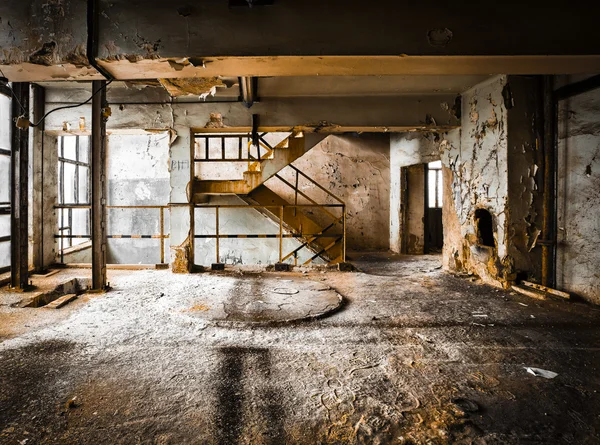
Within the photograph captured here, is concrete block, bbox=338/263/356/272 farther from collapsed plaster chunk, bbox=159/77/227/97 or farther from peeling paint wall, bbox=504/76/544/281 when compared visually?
collapsed plaster chunk, bbox=159/77/227/97

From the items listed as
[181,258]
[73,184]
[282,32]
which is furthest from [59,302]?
[73,184]

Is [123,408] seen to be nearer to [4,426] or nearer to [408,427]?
[4,426]

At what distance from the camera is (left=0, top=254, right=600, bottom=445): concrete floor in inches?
79.0

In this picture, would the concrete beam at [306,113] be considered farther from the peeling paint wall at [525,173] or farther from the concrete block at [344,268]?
the concrete block at [344,268]

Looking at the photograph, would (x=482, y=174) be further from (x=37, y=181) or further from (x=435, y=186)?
(x=37, y=181)

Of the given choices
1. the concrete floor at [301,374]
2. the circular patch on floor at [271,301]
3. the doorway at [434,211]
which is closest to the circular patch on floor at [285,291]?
the circular patch on floor at [271,301]

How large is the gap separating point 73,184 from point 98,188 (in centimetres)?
543

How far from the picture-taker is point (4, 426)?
6.58ft

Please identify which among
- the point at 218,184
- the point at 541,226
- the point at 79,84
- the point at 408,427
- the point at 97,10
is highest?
the point at 79,84

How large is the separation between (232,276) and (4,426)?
4205 millimetres

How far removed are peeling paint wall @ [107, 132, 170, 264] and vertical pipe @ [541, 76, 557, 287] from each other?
30.8 feet

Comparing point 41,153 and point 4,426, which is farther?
point 41,153

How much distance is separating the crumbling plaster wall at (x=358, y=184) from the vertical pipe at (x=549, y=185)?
17.8ft

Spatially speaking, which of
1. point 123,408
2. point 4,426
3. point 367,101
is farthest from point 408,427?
point 367,101
